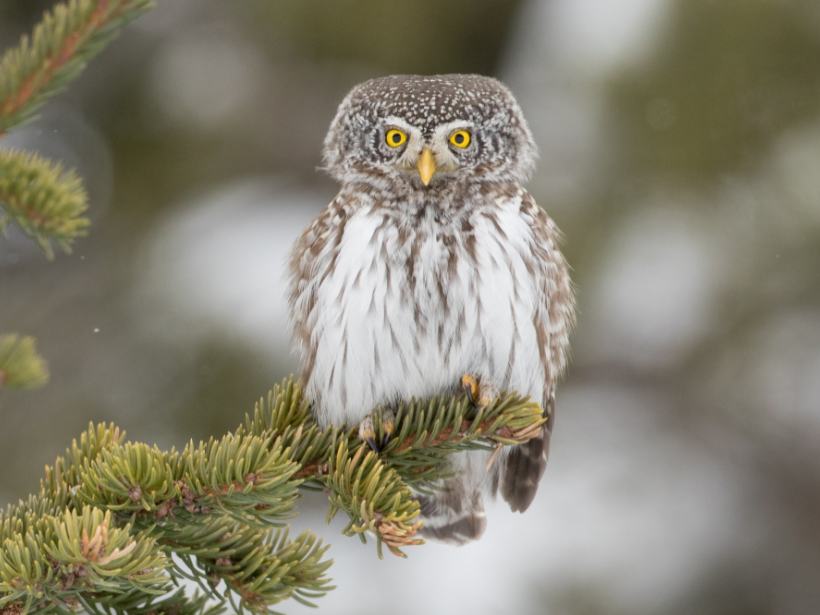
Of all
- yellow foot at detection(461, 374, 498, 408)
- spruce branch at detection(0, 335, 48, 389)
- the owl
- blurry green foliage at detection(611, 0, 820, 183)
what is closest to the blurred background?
blurry green foliage at detection(611, 0, 820, 183)

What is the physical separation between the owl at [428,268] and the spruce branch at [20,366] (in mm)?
936

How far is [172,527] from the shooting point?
1.63 m

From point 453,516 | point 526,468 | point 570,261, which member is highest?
point 570,261

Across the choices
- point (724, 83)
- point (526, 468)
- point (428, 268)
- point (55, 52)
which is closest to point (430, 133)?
point (428, 268)

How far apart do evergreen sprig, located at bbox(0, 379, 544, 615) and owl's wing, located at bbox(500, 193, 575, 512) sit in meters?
1.05

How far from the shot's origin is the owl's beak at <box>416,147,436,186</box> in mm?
2518

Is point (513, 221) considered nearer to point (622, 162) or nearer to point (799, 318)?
point (622, 162)

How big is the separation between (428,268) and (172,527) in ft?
3.84

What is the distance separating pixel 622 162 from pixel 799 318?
1363mm

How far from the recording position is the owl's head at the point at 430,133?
105 inches

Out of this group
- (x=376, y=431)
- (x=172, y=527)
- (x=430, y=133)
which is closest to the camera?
(x=172, y=527)

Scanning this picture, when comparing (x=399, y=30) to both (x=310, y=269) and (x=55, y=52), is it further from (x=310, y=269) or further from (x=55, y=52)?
(x=55, y=52)

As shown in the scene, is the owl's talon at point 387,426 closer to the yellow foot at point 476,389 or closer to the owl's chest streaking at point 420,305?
the owl's chest streaking at point 420,305

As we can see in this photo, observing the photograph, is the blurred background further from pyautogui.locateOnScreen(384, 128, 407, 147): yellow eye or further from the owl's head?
pyautogui.locateOnScreen(384, 128, 407, 147): yellow eye
